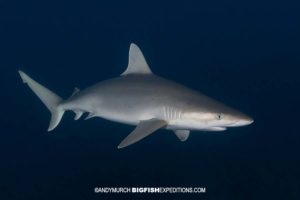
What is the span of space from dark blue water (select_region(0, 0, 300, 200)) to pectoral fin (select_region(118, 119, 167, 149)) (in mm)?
3934

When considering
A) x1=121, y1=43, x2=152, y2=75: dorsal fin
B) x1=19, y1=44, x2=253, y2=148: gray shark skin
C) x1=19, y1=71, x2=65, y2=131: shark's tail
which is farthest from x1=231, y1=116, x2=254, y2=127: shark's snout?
x1=19, y1=71, x2=65, y2=131: shark's tail

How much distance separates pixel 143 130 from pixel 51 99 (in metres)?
2.99

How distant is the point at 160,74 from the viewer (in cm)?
2291

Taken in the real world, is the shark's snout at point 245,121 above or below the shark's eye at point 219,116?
below

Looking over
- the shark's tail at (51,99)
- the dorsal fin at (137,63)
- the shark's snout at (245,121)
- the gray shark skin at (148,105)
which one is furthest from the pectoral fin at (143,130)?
the shark's tail at (51,99)

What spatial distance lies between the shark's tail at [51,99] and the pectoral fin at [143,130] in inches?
91.4

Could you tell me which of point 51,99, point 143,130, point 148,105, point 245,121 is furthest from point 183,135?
point 51,99

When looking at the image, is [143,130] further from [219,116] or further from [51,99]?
[51,99]

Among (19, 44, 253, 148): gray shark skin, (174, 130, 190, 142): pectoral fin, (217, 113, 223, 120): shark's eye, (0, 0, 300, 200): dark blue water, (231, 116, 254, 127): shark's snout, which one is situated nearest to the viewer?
(231, 116, 254, 127): shark's snout

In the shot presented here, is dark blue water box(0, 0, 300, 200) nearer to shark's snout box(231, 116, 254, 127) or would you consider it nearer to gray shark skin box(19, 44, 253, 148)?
gray shark skin box(19, 44, 253, 148)

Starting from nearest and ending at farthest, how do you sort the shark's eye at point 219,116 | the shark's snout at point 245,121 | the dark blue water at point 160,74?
the shark's snout at point 245,121 < the shark's eye at point 219,116 < the dark blue water at point 160,74

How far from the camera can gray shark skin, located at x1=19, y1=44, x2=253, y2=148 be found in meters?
5.41

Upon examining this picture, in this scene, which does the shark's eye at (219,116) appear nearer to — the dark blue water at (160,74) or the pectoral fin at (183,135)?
the pectoral fin at (183,135)

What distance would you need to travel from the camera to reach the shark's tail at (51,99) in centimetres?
757
